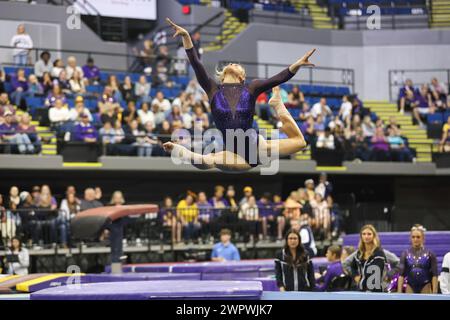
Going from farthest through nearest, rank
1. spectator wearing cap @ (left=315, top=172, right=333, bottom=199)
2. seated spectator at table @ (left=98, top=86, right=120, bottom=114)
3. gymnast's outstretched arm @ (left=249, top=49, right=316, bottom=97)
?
spectator wearing cap @ (left=315, top=172, right=333, bottom=199) < seated spectator at table @ (left=98, top=86, right=120, bottom=114) < gymnast's outstretched arm @ (left=249, top=49, right=316, bottom=97)

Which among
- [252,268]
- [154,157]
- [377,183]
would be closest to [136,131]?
[154,157]

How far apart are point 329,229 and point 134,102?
4.57 meters

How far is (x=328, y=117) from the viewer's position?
1888 cm

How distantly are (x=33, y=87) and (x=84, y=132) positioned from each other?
1716 mm

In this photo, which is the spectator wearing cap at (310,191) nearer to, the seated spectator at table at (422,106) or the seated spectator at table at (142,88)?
the seated spectator at table at (142,88)

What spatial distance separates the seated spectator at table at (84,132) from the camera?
15.4 m

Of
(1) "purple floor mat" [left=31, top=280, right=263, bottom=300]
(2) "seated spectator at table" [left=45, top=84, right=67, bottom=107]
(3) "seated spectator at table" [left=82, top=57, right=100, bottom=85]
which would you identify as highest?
(3) "seated spectator at table" [left=82, top=57, right=100, bottom=85]

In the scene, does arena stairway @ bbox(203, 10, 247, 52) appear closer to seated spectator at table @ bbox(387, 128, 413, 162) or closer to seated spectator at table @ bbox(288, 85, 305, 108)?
seated spectator at table @ bbox(288, 85, 305, 108)

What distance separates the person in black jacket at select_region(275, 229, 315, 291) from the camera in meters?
9.38

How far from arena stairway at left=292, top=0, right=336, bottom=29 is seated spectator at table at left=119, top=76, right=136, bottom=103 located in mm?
7465

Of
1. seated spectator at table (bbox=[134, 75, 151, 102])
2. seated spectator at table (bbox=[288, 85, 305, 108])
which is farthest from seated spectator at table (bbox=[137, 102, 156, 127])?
seated spectator at table (bbox=[288, 85, 305, 108])

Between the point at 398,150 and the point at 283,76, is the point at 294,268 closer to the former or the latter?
the point at 283,76

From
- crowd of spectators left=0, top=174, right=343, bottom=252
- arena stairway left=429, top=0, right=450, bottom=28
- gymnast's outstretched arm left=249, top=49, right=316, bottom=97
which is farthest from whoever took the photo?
arena stairway left=429, top=0, right=450, bottom=28

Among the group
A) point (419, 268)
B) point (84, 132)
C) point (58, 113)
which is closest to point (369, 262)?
point (419, 268)
